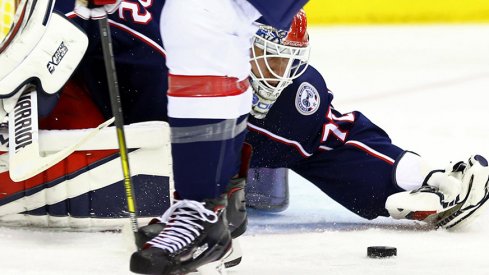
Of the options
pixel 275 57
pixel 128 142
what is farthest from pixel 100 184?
pixel 275 57

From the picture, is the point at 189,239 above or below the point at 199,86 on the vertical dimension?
below

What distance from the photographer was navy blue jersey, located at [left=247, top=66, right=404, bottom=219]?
2570 mm

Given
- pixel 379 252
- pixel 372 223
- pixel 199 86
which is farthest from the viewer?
Result: pixel 372 223

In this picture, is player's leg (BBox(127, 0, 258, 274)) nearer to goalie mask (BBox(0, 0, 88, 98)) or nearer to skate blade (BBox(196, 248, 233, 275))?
skate blade (BBox(196, 248, 233, 275))

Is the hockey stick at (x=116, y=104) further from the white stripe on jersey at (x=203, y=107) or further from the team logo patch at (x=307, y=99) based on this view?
the team logo patch at (x=307, y=99)

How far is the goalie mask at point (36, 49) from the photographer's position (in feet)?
7.50

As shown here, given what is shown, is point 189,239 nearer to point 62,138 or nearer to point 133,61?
point 62,138

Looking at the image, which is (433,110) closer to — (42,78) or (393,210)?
(393,210)

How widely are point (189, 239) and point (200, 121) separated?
0.17 m

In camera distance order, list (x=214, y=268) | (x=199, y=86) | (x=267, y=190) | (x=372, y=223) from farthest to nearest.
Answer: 1. (x=267, y=190)
2. (x=372, y=223)
3. (x=214, y=268)
4. (x=199, y=86)

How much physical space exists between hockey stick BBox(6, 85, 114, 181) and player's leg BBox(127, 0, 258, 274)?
561mm

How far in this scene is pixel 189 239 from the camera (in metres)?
1.72

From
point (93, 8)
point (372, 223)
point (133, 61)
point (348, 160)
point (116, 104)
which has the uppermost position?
point (93, 8)

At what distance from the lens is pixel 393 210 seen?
8.23ft
